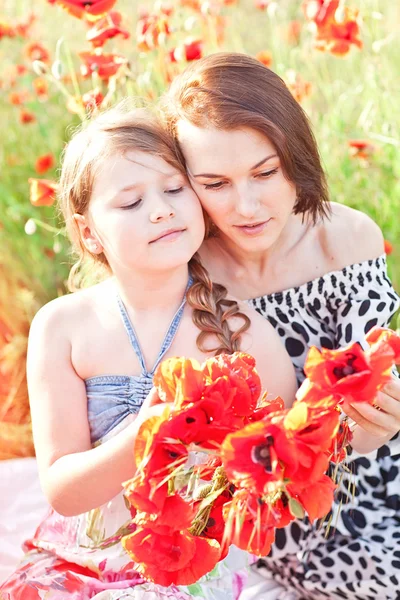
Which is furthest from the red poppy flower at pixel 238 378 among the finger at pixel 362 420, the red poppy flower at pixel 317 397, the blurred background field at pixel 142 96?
the blurred background field at pixel 142 96

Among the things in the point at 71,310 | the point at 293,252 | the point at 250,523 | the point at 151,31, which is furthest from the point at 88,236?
the point at 151,31

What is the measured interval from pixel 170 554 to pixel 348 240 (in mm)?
1086

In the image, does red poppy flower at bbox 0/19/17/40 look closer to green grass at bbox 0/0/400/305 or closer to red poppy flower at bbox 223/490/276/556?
green grass at bbox 0/0/400/305

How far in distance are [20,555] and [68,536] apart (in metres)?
0.53

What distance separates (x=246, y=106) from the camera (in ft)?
5.16


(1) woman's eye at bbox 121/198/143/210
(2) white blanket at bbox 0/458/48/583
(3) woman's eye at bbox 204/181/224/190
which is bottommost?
(2) white blanket at bbox 0/458/48/583

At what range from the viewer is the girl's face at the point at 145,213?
57.1 inches

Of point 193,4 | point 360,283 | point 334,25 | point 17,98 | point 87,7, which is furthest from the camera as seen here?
point 17,98

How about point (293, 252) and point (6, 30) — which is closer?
point (293, 252)

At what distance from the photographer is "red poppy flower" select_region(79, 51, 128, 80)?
2.18m

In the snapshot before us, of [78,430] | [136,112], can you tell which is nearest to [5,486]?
[78,430]

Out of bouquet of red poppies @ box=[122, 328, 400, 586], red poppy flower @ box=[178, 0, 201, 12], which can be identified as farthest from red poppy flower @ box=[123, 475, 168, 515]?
red poppy flower @ box=[178, 0, 201, 12]

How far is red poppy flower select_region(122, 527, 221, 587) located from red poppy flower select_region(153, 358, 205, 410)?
0.17 meters

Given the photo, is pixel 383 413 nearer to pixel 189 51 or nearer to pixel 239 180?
pixel 239 180
